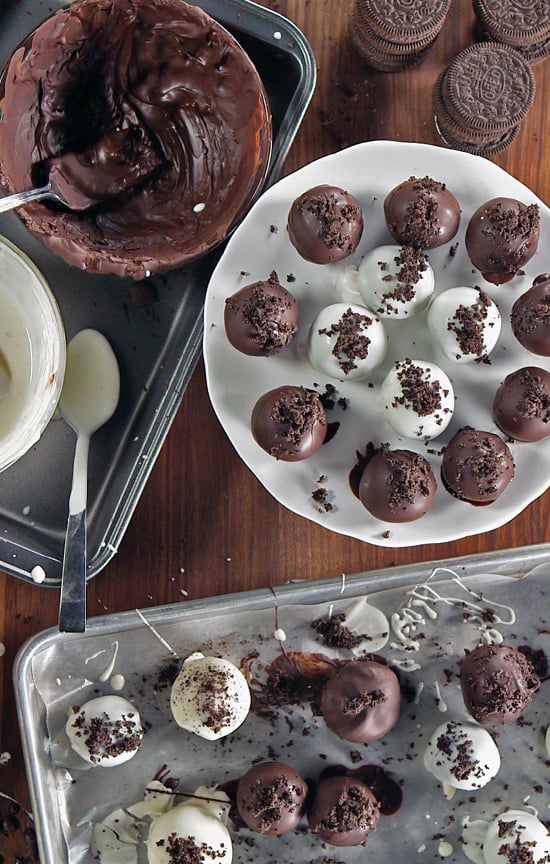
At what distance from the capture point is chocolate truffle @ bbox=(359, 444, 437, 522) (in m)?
1.23

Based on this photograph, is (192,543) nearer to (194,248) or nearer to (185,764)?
(185,764)

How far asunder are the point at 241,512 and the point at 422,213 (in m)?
0.56

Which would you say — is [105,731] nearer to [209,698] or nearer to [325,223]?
[209,698]

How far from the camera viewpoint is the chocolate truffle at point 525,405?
48.6 inches

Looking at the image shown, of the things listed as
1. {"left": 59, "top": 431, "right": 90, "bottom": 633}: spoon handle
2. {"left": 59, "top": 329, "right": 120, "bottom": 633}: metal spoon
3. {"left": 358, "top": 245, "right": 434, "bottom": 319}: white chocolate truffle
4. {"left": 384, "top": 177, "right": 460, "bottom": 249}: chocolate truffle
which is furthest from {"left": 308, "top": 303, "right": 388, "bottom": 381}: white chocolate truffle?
{"left": 59, "top": 431, "right": 90, "bottom": 633}: spoon handle

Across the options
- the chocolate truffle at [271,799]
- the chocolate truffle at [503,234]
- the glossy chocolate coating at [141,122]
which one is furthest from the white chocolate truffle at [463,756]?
the glossy chocolate coating at [141,122]

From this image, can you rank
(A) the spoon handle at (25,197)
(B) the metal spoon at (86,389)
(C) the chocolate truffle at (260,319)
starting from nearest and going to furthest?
(A) the spoon handle at (25,197), (C) the chocolate truffle at (260,319), (B) the metal spoon at (86,389)

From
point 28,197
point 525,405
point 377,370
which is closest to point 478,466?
point 525,405

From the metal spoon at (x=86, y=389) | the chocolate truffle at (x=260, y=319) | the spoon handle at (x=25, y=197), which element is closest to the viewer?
the spoon handle at (x=25, y=197)

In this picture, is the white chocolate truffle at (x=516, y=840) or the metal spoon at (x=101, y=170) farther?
the white chocolate truffle at (x=516, y=840)

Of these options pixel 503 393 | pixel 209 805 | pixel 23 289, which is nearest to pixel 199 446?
pixel 23 289

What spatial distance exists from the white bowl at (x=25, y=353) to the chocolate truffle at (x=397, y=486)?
49 centimetres

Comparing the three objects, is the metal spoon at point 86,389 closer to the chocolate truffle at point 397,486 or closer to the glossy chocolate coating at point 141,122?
the glossy chocolate coating at point 141,122

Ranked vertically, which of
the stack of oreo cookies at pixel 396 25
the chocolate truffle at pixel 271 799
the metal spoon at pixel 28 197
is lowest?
the chocolate truffle at pixel 271 799
